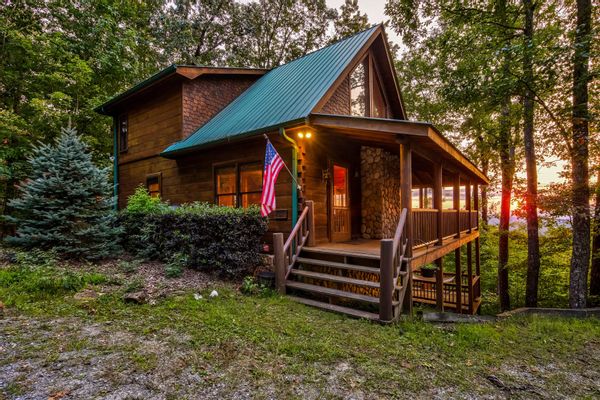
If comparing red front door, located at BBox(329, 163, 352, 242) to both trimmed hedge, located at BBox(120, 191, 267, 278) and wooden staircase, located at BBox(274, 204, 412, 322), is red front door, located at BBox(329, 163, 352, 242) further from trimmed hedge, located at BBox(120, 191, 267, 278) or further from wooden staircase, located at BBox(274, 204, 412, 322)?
trimmed hedge, located at BBox(120, 191, 267, 278)

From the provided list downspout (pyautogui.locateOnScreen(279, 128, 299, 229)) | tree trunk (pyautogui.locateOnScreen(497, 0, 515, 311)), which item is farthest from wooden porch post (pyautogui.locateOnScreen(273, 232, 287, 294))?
tree trunk (pyautogui.locateOnScreen(497, 0, 515, 311))

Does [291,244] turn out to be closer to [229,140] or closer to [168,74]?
[229,140]

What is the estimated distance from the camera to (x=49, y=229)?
6.37 m

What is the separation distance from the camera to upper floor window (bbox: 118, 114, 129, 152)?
12.5 meters

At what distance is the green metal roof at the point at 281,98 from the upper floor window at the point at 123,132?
4.41m

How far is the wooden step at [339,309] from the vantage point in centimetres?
460

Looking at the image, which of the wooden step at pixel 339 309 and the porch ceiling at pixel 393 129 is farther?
the porch ceiling at pixel 393 129

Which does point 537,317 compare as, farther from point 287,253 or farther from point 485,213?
point 485,213

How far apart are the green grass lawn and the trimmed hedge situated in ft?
4.46

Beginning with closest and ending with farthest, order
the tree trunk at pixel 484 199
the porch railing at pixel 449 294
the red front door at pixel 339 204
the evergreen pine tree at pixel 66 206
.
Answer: the evergreen pine tree at pixel 66 206
the red front door at pixel 339 204
the porch railing at pixel 449 294
the tree trunk at pixel 484 199

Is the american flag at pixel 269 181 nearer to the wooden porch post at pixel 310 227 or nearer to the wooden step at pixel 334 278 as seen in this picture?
the wooden porch post at pixel 310 227

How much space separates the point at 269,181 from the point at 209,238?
1.85 metres

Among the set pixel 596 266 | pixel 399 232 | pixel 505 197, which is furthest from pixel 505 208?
pixel 399 232

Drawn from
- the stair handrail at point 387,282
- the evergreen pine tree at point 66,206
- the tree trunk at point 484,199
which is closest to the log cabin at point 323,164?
the stair handrail at point 387,282
